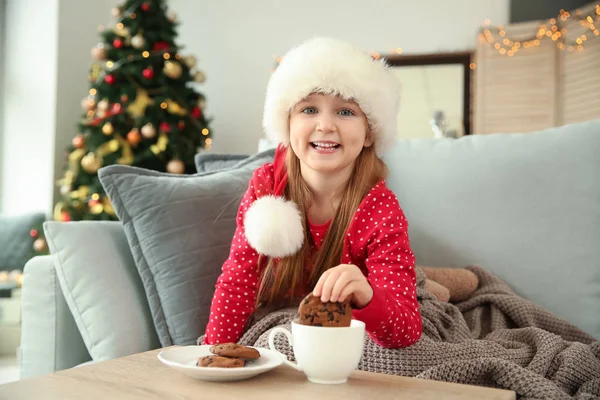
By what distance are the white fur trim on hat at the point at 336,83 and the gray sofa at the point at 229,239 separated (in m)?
0.36

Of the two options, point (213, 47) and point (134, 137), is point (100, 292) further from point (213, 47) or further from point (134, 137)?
point (213, 47)

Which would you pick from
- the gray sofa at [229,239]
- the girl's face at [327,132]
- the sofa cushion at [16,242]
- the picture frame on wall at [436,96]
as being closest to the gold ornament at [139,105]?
the sofa cushion at [16,242]

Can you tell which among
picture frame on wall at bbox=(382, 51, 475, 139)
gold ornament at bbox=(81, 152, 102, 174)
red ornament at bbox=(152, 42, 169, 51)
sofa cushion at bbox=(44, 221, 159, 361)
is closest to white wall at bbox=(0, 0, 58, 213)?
gold ornament at bbox=(81, 152, 102, 174)

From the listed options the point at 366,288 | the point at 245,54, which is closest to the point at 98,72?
the point at 245,54

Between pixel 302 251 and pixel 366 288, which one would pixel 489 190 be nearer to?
pixel 302 251

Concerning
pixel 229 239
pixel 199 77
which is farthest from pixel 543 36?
pixel 229 239

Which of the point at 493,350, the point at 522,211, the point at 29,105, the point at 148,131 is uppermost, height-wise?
the point at 29,105

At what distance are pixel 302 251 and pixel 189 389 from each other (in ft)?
1.82

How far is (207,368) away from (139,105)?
3389 millimetres

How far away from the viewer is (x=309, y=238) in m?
1.32

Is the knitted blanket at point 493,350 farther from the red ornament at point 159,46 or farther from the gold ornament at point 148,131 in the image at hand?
the red ornament at point 159,46

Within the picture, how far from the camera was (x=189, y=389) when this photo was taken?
754 mm

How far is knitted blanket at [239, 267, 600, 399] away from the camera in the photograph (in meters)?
0.97

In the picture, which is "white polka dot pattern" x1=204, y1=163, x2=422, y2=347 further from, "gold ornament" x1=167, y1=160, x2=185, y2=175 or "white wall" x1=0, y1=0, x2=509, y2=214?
"white wall" x1=0, y1=0, x2=509, y2=214
